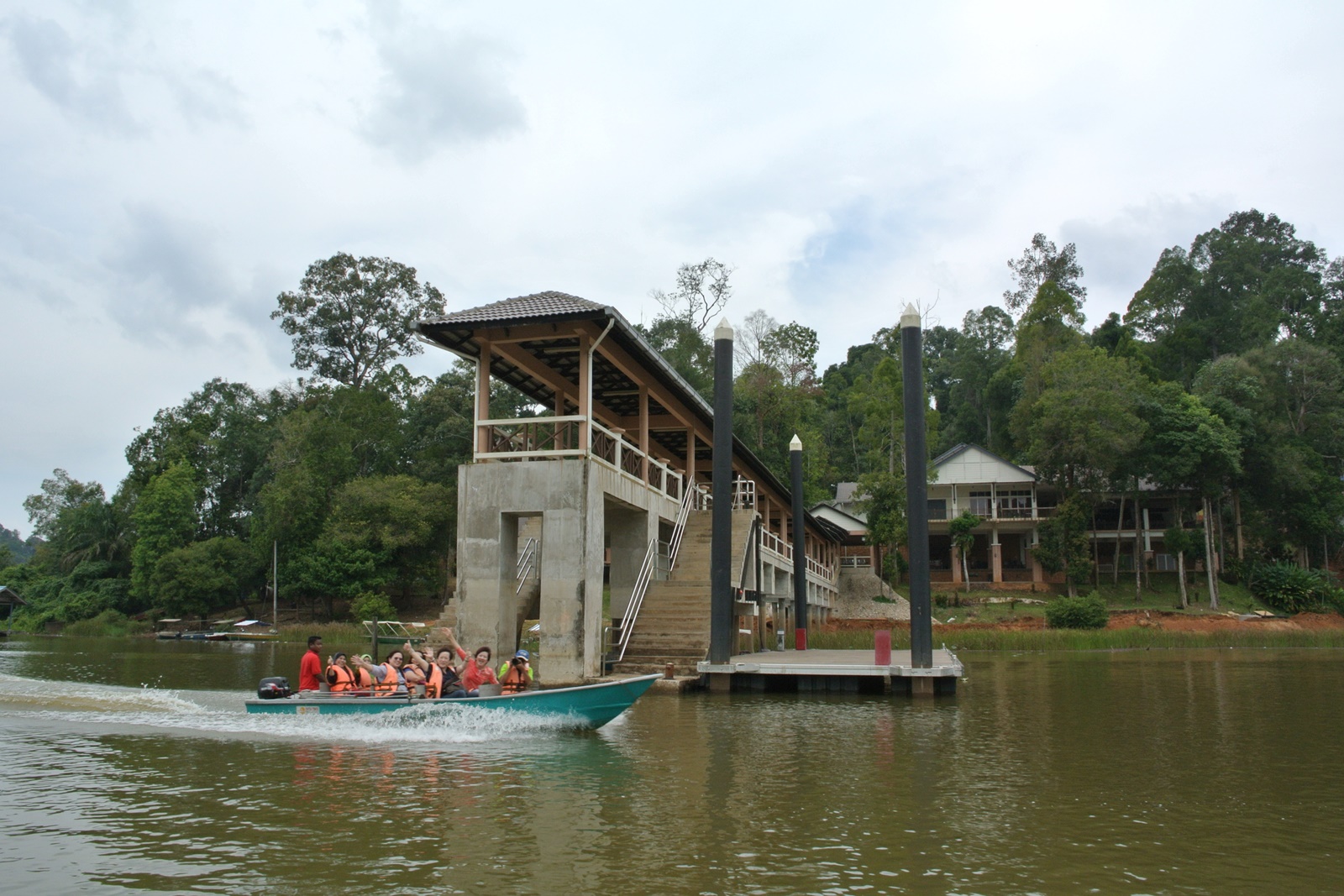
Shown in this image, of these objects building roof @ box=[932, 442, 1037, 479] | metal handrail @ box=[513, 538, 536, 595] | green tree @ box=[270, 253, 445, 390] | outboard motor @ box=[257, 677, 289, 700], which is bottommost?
outboard motor @ box=[257, 677, 289, 700]

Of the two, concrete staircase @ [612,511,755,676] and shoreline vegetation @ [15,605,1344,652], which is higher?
concrete staircase @ [612,511,755,676]

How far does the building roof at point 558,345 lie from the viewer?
17.0 metres

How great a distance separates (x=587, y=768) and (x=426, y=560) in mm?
42561

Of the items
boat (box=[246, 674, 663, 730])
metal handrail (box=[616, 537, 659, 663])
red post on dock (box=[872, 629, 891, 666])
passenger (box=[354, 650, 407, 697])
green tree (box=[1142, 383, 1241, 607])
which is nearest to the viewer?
boat (box=[246, 674, 663, 730])

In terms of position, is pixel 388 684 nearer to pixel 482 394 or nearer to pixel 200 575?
pixel 482 394

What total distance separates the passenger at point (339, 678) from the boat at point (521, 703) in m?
0.43

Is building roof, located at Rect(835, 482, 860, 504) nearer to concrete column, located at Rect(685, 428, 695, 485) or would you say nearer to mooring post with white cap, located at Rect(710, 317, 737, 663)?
concrete column, located at Rect(685, 428, 695, 485)

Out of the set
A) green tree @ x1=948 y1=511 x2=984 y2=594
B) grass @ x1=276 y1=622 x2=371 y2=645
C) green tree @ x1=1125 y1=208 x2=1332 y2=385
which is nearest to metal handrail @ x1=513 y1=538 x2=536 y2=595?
grass @ x1=276 y1=622 x2=371 y2=645

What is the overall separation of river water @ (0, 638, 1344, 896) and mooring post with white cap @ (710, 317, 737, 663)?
2.44 m

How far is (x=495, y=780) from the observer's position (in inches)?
374

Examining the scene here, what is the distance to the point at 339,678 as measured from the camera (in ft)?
44.7

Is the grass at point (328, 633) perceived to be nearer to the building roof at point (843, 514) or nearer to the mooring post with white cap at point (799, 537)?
the mooring post with white cap at point (799, 537)

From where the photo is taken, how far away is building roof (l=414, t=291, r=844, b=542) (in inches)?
669

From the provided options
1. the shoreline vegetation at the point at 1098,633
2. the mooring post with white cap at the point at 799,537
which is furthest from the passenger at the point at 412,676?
the shoreline vegetation at the point at 1098,633
